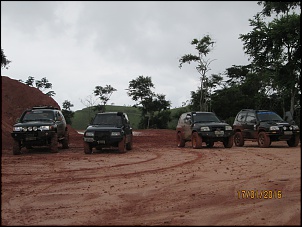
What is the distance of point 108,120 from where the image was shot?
634 inches

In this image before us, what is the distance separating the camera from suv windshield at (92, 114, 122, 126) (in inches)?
629

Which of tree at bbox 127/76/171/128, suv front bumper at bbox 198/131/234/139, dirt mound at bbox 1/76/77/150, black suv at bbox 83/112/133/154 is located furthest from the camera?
tree at bbox 127/76/171/128

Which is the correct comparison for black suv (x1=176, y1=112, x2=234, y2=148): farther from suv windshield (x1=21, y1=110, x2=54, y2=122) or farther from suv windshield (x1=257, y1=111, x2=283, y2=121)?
suv windshield (x1=21, y1=110, x2=54, y2=122)

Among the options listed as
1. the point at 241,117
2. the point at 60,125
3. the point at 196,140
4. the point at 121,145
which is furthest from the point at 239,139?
the point at 60,125

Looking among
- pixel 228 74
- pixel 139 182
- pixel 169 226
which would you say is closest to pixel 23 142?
pixel 139 182

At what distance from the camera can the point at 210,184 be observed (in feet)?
24.3

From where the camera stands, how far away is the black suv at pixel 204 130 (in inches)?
631

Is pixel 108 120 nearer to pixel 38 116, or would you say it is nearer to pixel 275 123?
pixel 38 116

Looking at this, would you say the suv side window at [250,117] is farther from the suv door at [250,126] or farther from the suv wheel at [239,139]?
the suv wheel at [239,139]

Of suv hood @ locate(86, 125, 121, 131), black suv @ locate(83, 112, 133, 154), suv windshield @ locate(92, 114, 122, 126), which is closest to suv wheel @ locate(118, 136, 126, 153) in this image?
black suv @ locate(83, 112, 133, 154)

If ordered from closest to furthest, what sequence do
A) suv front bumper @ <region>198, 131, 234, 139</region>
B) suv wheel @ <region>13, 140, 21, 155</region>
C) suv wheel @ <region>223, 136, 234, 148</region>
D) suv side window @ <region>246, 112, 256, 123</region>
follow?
suv wheel @ <region>13, 140, 21, 155</region> < suv front bumper @ <region>198, 131, 234, 139</region> < suv wheel @ <region>223, 136, 234, 148</region> < suv side window @ <region>246, 112, 256, 123</region>

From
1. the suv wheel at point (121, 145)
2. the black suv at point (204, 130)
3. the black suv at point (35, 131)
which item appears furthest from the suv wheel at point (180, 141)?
the black suv at point (35, 131)

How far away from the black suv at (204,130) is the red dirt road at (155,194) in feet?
17.9

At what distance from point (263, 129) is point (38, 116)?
999 centimetres
